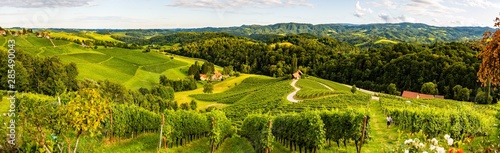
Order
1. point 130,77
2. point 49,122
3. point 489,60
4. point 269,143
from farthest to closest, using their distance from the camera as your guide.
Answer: point 130,77, point 269,143, point 49,122, point 489,60

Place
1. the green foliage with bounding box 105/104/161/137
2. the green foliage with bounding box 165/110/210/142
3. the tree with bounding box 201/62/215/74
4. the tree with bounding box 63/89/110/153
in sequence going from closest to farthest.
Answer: the tree with bounding box 63/89/110/153 → the green foliage with bounding box 165/110/210/142 → the green foliage with bounding box 105/104/161/137 → the tree with bounding box 201/62/215/74

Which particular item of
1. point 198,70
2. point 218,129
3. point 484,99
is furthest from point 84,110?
point 198,70

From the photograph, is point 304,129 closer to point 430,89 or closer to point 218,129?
point 218,129

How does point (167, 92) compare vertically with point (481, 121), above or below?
below

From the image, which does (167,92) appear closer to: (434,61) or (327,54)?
(434,61)

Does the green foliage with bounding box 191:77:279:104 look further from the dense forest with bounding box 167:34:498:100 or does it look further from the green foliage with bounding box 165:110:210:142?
the green foliage with bounding box 165:110:210:142

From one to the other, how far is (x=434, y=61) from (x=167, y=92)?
279 ft

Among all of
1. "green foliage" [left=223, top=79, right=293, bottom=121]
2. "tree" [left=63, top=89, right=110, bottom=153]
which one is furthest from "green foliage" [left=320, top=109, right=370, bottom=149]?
"green foliage" [left=223, top=79, right=293, bottom=121]

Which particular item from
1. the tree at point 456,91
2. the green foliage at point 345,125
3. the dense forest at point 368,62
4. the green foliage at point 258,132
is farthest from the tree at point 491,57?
the tree at point 456,91

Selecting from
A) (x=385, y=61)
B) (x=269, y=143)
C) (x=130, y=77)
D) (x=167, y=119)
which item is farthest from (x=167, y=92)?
(x=385, y=61)

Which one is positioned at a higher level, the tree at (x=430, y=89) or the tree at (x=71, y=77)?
the tree at (x=71, y=77)

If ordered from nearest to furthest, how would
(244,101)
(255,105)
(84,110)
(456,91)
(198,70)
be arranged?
(84,110)
(255,105)
(244,101)
(456,91)
(198,70)

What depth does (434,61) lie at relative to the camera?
111062 mm

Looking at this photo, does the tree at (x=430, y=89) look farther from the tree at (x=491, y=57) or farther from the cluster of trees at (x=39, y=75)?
the tree at (x=491, y=57)
